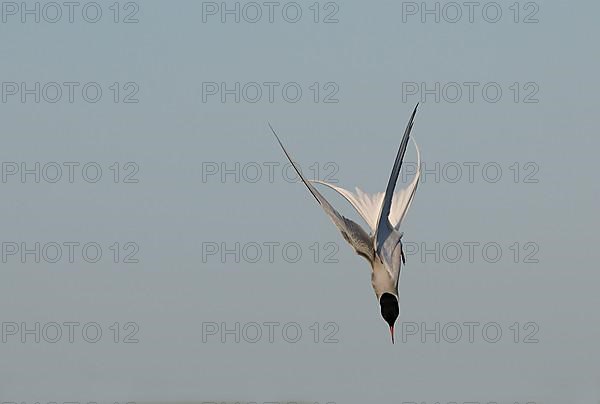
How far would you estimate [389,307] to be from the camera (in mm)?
15148

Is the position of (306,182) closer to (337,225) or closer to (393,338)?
(337,225)

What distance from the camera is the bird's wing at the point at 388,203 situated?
14.7 metres

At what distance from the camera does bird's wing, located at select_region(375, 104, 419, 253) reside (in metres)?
14.7

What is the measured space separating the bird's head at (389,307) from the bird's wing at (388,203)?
441 millimetres

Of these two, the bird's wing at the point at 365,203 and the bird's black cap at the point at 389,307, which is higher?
the bird's wing at the point at 365,203

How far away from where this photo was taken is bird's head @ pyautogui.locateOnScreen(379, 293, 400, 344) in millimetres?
15133

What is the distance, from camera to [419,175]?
15844 mm

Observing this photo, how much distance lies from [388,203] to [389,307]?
0.97m

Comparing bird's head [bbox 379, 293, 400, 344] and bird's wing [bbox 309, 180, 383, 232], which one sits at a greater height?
bird's wing [bbox 309, 180, 383, 232]

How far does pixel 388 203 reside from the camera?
15.1 metres

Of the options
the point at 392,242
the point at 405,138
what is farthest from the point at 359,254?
the point at 405,138

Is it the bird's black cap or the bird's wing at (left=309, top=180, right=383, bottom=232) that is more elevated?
the bird's wing at (left=309, top=180, right=383, bottom=232)

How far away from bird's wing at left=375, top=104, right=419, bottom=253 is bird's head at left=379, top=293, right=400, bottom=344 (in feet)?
1.45

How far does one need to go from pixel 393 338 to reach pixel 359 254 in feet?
2.80
